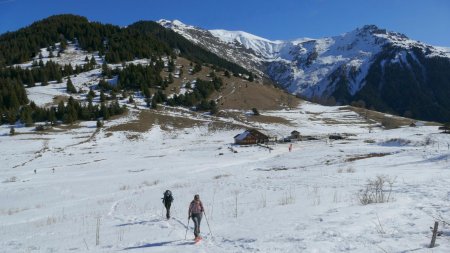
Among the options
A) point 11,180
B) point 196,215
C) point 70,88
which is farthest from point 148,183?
point 70,88

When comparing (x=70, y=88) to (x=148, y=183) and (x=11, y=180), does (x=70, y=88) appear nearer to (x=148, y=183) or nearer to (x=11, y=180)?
(x=11, y=180)

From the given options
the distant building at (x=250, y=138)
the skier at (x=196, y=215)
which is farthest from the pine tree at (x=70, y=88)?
the skier at (x=196, y=215)

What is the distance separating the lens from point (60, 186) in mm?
38719

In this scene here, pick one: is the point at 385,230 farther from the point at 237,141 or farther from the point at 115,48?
the point at 115,48

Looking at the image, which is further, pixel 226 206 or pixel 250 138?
pixel 250 138

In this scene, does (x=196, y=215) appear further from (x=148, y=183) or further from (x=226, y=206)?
(x=148, y=183)

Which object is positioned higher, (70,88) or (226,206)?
(70,88)

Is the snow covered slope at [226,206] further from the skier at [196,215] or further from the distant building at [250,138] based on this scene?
the distant building at [250,138]

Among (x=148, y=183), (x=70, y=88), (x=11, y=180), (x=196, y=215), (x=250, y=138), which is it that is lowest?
(x=11, y=180)

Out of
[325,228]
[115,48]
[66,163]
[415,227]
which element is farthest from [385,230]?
[115,48]

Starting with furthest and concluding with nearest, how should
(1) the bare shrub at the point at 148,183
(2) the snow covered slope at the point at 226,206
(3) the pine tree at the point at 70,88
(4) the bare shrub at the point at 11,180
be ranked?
(3) the pine tree at the point at 70,88, (4) the bare shrub at the point at 11,180, (1) the bare shrub at the point at 148,183, (2) the snow covered slope at the point at 226,206

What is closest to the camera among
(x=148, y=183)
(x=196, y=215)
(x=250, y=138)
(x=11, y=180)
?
(x=196, y=215)

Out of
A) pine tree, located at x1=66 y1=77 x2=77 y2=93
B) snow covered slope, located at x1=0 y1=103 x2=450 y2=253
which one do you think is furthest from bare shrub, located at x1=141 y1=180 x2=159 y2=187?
pine tree, located at x1=66 y1=77 x2=77 y2=93

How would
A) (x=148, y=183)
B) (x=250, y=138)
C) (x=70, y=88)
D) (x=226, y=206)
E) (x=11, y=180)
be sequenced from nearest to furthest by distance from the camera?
(x=226, y=206) → (x=148, y=183) → (x=11, y=180) → (x=250, y=138) → (x=70, y=88)
